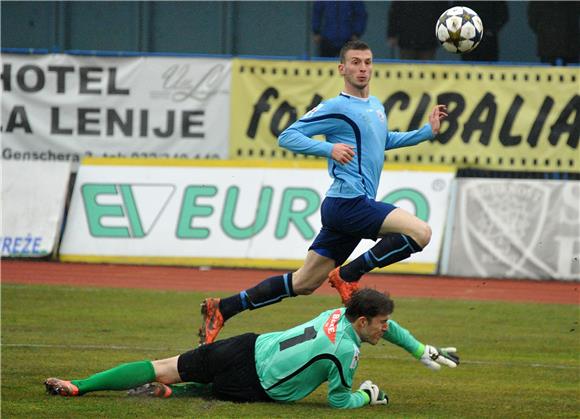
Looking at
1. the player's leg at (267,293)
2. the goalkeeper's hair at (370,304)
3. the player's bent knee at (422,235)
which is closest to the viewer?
the goalkeeper's hair at (370,304)

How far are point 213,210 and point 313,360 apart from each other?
11.5 m

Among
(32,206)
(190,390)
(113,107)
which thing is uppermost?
(113,107)

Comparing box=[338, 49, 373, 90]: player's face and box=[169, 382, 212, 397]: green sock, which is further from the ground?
box=[338, 49, 373, 90]: player's face

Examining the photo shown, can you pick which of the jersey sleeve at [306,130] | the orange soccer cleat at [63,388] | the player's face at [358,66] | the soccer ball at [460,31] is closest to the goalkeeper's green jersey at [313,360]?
the orange soccer cleat at [63,388]

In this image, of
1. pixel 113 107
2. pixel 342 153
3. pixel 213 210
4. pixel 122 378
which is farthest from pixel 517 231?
pixel 122 378

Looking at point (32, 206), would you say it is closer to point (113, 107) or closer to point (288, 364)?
point (113, 107)

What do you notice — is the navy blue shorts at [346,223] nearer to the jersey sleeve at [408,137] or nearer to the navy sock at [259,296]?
the navy sock at [259,296]

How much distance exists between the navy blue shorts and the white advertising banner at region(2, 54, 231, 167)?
10.8m

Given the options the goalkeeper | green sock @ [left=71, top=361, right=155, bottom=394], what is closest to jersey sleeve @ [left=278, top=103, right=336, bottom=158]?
the goalkeeper

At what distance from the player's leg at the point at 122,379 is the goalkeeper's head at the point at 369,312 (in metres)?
1.40

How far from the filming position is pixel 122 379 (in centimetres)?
895

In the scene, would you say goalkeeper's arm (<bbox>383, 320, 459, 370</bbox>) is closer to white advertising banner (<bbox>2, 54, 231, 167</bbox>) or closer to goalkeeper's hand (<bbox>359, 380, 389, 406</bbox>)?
goalkeeper's hand (<bbox>359, 380, 389, 406</bbox>)

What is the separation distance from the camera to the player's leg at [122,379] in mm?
8945

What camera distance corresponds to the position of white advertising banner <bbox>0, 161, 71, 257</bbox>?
20359 mm
